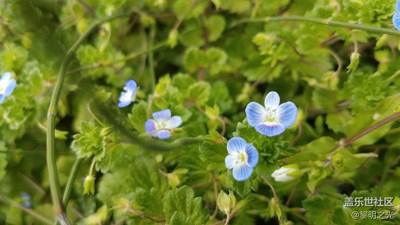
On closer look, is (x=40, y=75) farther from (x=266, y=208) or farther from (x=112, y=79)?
(x=266, y=208)

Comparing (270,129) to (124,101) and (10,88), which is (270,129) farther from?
(10,88)

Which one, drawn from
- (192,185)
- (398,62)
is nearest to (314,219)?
(192,185)

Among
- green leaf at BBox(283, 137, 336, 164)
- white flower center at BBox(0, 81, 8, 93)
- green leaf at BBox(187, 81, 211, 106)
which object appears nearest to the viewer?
green leaf at BBox(283, 137, 336, 164)

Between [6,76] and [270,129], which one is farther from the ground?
[270,129]

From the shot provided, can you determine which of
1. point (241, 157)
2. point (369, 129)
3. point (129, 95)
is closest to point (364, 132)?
point (369, 129)

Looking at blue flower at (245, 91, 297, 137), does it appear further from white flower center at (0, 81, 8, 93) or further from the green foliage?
white flower center at (0, 81, 8, 93)

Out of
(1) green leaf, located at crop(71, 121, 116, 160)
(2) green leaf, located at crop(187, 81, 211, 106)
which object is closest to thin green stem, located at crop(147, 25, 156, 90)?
(2) green leaf, located at crop(187, 81, 211, 106)

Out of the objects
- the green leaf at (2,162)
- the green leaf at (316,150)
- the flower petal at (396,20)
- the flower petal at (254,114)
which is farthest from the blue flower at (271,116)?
the green leaf at (2,162)
